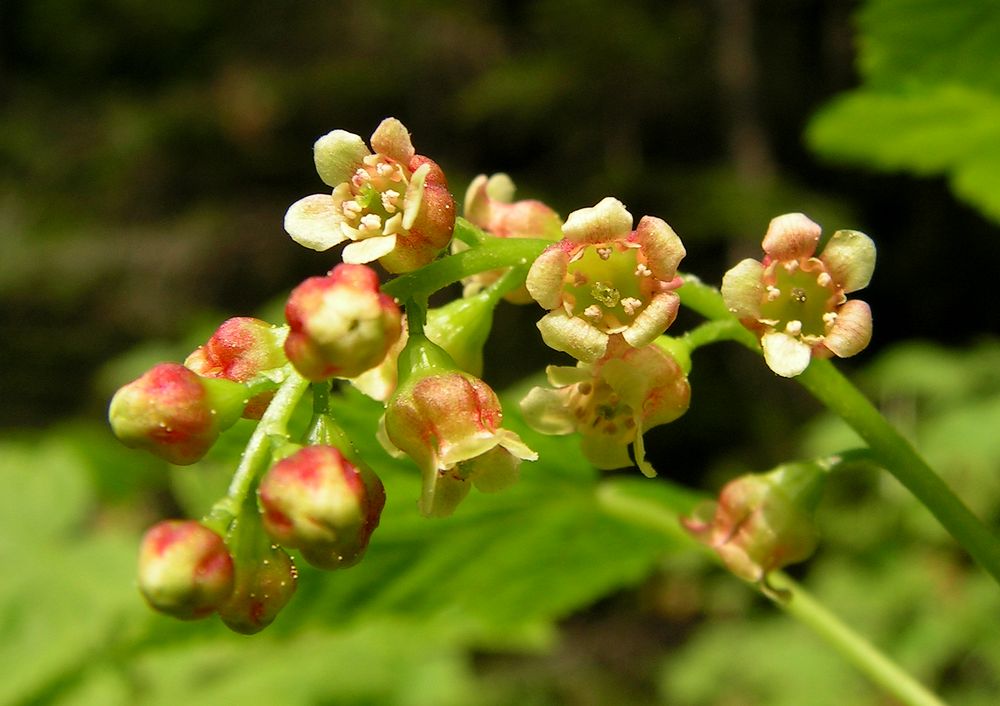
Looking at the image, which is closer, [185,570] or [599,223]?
[185,570]

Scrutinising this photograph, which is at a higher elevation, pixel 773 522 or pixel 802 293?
pixel 802 293

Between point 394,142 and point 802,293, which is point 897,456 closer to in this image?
point 802,293

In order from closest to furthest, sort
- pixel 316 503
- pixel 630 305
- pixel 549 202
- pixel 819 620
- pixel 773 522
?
A: 1. pixel 316 503
2. pixel 630 305
3. pixel 773 522
4. pixel 819 620
5. pixel 549 202

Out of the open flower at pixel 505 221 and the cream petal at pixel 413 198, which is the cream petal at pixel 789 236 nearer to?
the open flower at pixel 505 221

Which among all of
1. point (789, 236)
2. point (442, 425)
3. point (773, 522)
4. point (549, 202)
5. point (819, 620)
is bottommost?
point (549, 202)

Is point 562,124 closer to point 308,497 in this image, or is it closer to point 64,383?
point 64,383

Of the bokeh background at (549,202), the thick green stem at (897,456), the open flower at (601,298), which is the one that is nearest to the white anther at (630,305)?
the open flower at (601,298)

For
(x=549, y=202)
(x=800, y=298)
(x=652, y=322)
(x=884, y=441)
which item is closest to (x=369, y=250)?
(x=652, y=322)
